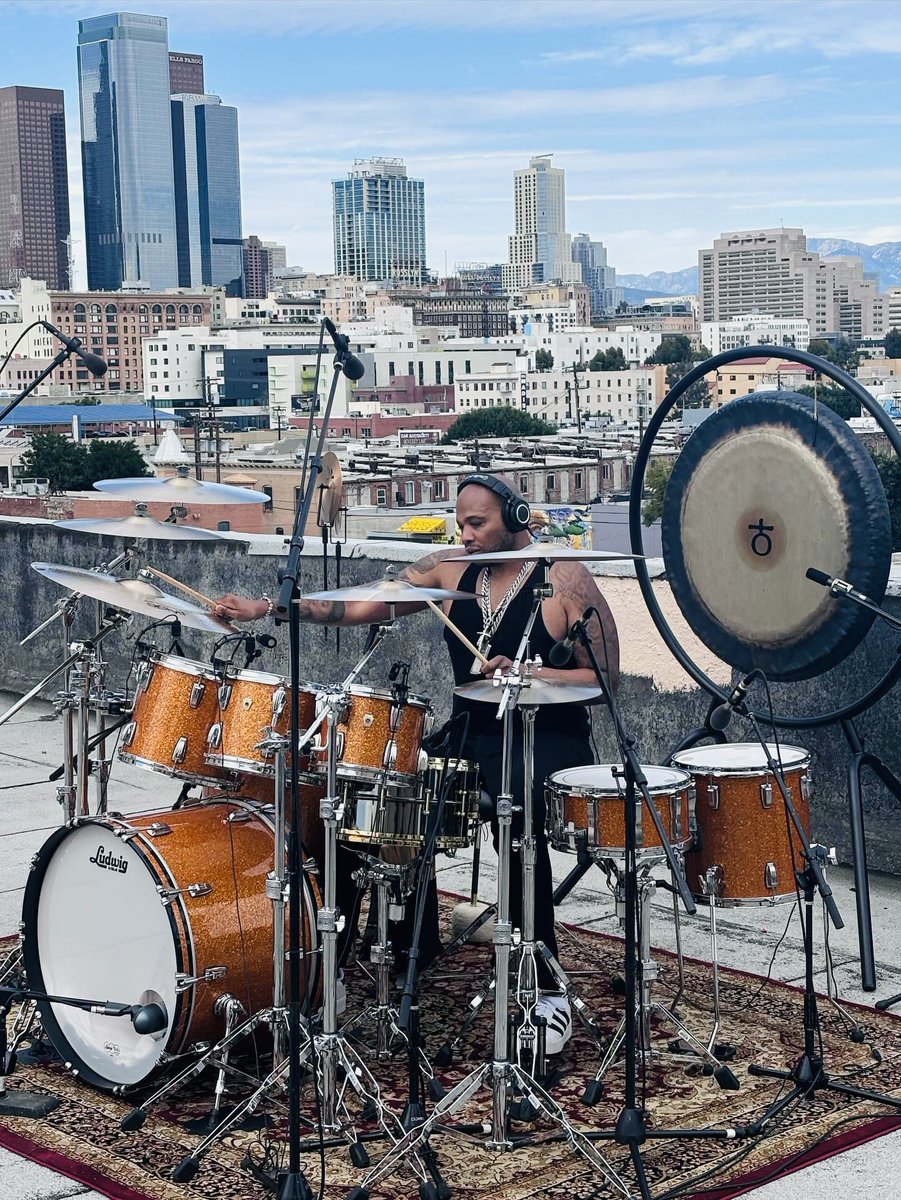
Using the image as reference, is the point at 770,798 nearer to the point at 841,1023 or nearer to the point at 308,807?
the point at 841,1023

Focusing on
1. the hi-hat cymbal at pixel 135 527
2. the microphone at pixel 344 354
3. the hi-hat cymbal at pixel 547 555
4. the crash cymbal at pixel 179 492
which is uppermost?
the microphone at pixel 344 354

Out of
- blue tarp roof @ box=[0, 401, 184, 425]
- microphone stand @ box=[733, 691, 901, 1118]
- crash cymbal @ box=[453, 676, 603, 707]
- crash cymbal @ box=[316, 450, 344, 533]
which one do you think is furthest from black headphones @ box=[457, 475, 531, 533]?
blue tarp roof @ box=[0, 401, 184, 425]

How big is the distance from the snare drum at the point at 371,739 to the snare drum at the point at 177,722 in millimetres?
408

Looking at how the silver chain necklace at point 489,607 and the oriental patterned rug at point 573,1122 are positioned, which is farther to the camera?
the silver chain necklace at point 489,607

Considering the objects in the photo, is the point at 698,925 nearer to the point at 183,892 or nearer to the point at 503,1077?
the point at 503,1077

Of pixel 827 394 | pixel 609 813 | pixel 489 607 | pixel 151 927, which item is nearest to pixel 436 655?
pixel 827 394

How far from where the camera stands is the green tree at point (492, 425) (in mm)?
142250

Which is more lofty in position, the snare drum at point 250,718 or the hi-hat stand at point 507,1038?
the snare drum at point 250,718

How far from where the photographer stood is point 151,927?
5.11 m

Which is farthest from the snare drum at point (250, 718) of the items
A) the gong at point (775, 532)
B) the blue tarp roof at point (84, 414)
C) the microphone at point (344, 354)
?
the blue tarp roof at point (84, 414)

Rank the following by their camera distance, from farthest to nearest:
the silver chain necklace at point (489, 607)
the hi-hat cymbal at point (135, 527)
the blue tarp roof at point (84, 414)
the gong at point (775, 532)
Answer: the blue tarp roof at point (84, 414), the gong at point (775, 532), the silver chain necklace at point (489, 607), the hi-hat cymbal at point (135, 527)

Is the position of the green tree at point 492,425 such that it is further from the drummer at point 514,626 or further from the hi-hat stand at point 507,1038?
the hi-hat stand at point 507,1038

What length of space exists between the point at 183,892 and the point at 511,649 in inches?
59.3

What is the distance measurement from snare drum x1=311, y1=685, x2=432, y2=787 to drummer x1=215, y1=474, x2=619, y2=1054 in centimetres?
45
